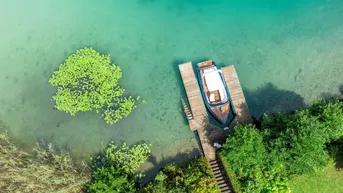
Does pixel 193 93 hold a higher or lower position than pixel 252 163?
higher

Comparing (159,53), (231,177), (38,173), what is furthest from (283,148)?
(38,173)

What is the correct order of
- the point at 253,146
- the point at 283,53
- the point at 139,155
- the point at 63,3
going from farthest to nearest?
the point at 63,3
the point at 283,53
the point at 139,155
the point at 253,146

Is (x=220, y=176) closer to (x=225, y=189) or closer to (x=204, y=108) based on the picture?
(x=225, y=189)

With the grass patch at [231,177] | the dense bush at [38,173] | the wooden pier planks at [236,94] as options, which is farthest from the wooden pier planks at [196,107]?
Result: the dense bush at [38,173]

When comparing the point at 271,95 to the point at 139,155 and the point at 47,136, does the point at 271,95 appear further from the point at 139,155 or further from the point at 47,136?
the point at 47,136

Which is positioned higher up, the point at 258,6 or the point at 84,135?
the point at 258,6

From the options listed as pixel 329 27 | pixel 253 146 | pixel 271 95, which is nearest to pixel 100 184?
pixel 253 146

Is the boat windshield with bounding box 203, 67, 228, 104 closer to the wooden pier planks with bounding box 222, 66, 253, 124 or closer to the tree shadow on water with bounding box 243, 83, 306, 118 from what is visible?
the wooden pier planks with bounding box 222, 66, 253, 124
